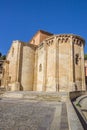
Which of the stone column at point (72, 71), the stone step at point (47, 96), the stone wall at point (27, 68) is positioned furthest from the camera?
the stone wall at point (27, 68)

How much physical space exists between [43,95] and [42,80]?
947 centimetres

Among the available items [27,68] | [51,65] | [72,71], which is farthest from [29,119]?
[27,68]

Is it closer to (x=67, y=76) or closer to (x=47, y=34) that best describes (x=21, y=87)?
(x=67, y=76)

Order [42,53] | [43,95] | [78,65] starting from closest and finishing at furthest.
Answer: [43,95], [78,65], [42,53]

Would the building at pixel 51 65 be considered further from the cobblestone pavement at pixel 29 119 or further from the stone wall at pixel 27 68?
the cobblestone pavement at pixel 29 119

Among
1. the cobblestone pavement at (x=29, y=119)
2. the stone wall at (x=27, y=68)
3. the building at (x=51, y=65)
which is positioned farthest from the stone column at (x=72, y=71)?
the cobblestone pavement at (x=29, y=119)

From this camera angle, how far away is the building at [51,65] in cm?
2127

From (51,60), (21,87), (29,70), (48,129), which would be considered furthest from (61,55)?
(48,129)

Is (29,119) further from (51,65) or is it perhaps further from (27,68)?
(27,68)

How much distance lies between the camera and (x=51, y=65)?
2217cm

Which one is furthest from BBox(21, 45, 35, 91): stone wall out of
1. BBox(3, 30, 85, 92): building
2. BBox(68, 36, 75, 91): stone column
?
BBox(68, 36, 75, 91): stone column

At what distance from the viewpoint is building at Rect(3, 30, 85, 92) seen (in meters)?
21.3

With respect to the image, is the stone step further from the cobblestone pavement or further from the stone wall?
the stone wall

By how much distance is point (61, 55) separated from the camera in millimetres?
22156
